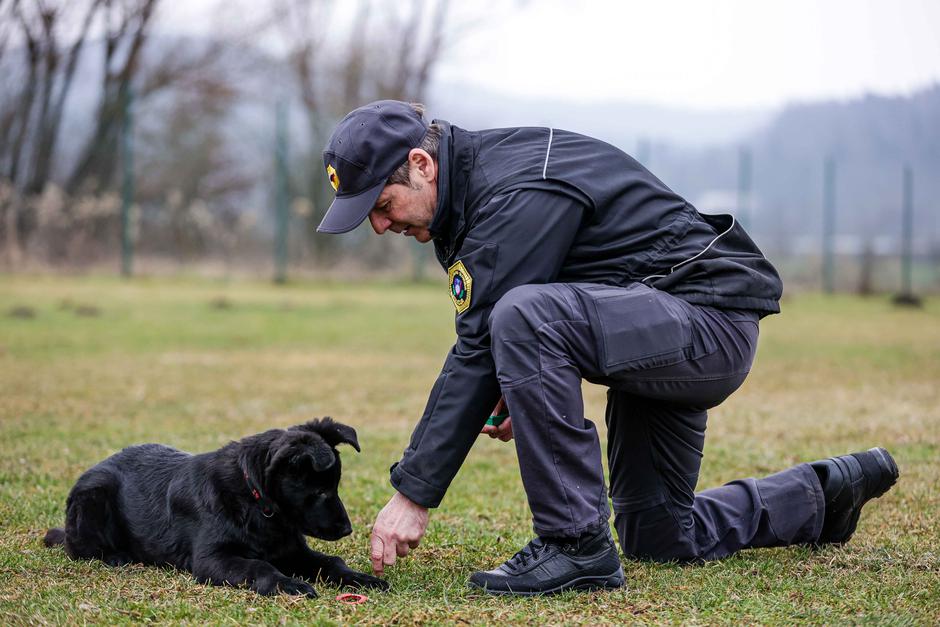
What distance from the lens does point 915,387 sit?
8.84m

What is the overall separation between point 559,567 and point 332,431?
991 mm

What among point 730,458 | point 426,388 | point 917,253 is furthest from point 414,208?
point 917,253

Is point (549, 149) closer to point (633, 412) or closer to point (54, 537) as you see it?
point (633, 412)

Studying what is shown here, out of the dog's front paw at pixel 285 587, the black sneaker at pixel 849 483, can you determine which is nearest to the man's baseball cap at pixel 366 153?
the dog's front paw at pixel 285 587

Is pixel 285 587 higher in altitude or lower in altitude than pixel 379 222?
lower

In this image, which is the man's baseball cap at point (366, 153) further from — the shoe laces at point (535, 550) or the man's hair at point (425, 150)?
the shoe laces at point (535, 550)

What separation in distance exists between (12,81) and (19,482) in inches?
642

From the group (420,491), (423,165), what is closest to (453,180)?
(423,165)

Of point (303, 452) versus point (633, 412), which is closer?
point (303, 452)

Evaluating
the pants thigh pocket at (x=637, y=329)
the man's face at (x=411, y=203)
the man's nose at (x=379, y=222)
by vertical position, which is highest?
the man's face at (x=411, y=203)

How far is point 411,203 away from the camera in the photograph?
11.3 feet

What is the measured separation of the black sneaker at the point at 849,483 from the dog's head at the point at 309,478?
5.68 ft

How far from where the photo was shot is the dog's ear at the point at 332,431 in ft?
12.4

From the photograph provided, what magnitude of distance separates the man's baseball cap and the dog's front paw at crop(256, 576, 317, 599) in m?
1.14
